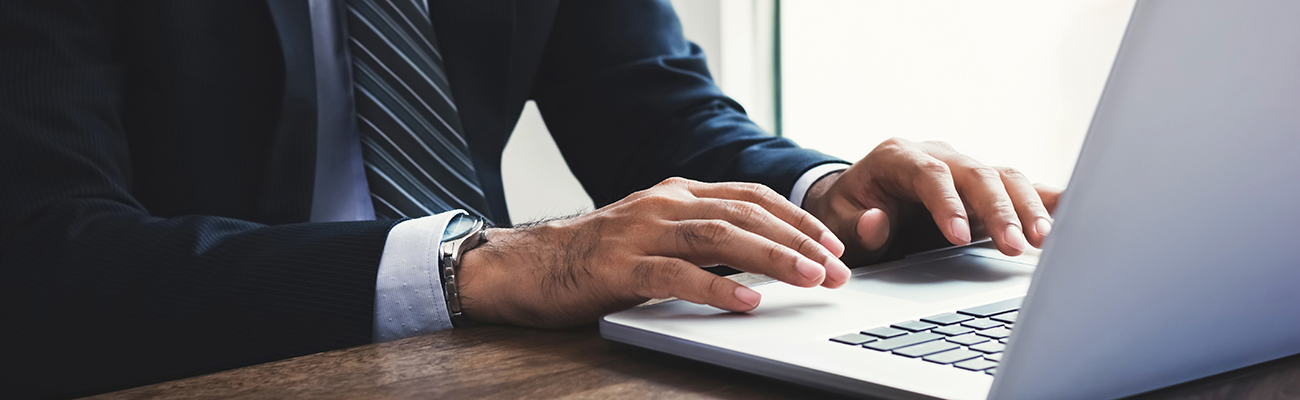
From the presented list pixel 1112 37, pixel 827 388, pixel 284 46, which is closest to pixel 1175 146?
pixel 827 388

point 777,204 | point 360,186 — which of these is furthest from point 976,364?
point 360,186

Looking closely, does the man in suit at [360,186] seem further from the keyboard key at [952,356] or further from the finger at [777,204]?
the keyboard key at [952,356]

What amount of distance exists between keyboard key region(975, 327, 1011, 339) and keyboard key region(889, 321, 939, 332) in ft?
0.08

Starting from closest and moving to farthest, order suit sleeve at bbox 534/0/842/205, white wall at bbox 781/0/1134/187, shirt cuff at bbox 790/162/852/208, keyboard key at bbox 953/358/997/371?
keyboard key at bbox 953/358/997/371 → shirt cuff at bbox 790/162/852/208 → suit sleeve at bbox 534/0/842/205 → white wall at bbox 781/0/1134/187

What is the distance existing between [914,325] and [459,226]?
0.34m

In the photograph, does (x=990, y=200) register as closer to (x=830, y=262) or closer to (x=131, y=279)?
(x=830, y=262)

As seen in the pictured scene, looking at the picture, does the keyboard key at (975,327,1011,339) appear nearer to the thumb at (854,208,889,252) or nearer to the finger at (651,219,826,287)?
the finger at (651,219,826,287)

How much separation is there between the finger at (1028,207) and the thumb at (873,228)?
0.31 ft

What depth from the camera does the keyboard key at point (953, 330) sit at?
373 millimetres

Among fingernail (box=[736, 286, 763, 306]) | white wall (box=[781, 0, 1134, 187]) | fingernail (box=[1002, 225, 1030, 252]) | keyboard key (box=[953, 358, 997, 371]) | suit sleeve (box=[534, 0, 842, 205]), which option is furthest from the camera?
white wall (box=[781, 0, 1134, 187])

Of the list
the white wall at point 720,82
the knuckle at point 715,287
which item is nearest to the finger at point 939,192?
the knuckle at point 715,287

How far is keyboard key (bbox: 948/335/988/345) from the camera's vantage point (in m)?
0.36

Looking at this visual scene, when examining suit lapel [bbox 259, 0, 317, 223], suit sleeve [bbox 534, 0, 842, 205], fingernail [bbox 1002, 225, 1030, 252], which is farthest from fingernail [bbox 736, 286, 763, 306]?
suit lapel [bbox 259, 0, 317, 223]

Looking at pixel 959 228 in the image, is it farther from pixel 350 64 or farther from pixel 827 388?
pixel 350 64
